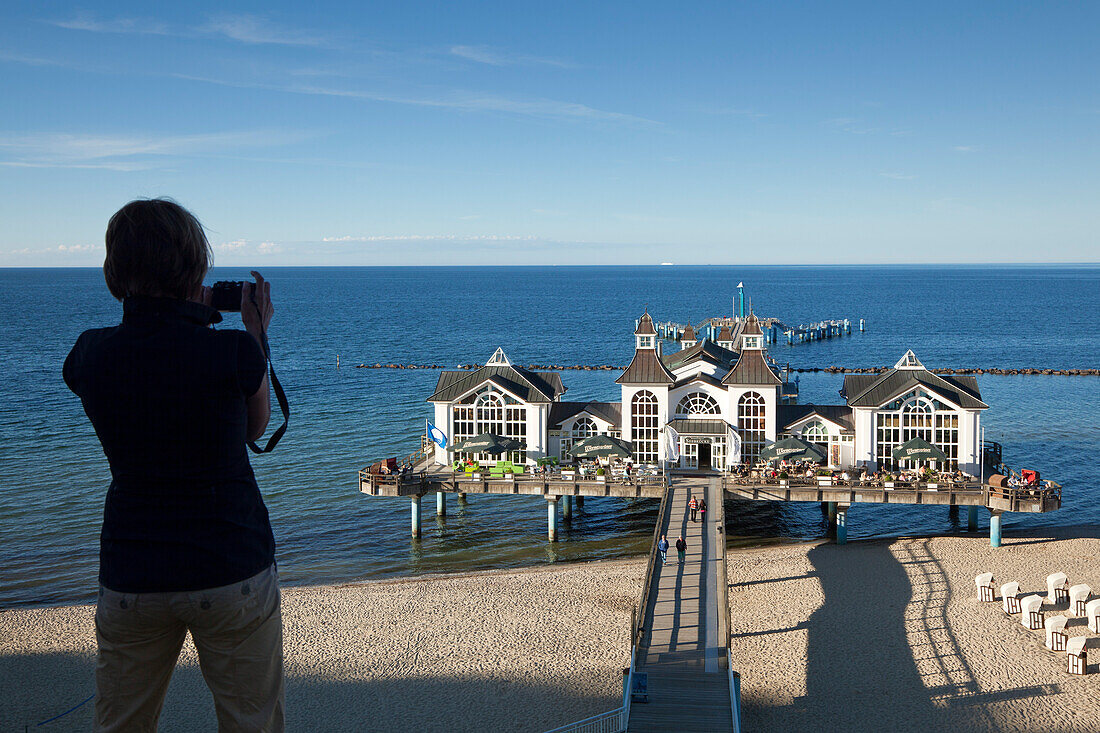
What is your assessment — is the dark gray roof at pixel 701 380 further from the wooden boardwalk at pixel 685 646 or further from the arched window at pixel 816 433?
the wooden boardwalk at pixel 685 646

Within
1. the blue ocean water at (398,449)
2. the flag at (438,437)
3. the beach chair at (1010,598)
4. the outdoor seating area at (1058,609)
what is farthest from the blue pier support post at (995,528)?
the flag at (438,437)

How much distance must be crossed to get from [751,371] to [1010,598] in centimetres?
1294

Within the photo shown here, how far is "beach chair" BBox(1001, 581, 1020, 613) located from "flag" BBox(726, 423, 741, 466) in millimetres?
11291

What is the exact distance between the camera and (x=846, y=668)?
22594mm

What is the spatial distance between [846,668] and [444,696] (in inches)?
390

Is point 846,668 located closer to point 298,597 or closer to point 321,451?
point 298,597

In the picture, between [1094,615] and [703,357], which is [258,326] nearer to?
[1094,615]

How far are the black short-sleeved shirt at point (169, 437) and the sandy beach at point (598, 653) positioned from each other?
1821cm

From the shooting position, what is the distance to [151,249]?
3.23 meters

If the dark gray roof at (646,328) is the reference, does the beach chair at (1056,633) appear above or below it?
below

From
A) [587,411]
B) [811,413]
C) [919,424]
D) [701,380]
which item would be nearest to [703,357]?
[701,380]

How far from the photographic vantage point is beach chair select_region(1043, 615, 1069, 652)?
23.1 m

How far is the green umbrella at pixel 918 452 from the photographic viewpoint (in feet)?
108

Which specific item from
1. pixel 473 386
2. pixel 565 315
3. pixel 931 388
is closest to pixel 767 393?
pixel 931 388
